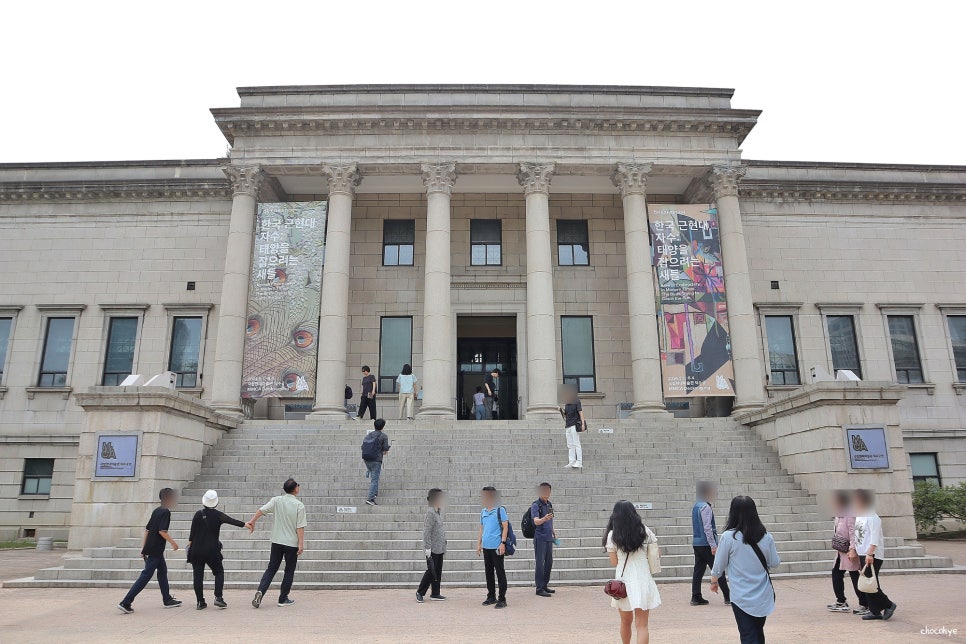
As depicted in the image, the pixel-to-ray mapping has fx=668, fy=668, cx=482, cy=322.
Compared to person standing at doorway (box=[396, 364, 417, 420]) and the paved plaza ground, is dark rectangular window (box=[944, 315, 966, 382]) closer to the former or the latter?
person standing at doorway (box=[396, 364, 417, 420])

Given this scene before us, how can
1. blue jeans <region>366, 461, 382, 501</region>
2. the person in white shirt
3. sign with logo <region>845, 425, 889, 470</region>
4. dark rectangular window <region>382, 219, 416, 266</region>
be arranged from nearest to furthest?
the person in white shirt
blue jeans <region>366, 461, 382, 501</region>
sign with logo <region>845, 425, 889, 470</region>
dark rectangular window <region>382, 219, 416, 266</region>

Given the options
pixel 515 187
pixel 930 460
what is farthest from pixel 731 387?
pixel 515 187

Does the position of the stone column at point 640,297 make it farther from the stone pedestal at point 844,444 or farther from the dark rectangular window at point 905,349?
the dark rectangular window at point 905,349

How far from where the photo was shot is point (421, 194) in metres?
29.0

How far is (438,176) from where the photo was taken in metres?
24.7

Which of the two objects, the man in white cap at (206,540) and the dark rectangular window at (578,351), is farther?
the dark rectangular window at (578,351)

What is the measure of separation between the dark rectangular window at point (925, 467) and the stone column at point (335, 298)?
21556 mm

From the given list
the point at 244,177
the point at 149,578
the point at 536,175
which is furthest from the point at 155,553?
the point at 536,175

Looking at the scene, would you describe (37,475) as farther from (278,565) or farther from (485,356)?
(278,565)

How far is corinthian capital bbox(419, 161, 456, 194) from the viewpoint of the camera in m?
24.7

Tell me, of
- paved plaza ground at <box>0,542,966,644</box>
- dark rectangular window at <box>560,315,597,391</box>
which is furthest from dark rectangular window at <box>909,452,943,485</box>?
paved plaza ground at <box>0,542,966,644</box>

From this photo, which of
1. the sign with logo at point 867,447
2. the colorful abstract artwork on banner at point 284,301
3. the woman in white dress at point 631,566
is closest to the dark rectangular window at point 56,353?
the colorful abstract artwork on banner at point 284,301

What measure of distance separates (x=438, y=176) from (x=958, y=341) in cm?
2251

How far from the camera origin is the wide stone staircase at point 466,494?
498 inches
